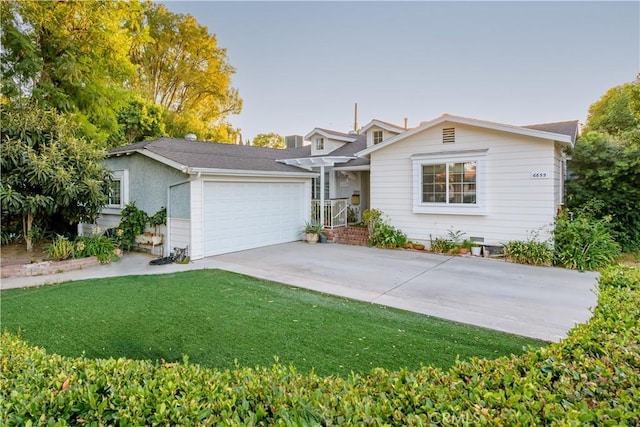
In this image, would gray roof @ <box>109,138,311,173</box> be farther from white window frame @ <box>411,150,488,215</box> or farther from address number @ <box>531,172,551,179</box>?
address number @ <box>531,172,551,179</box>

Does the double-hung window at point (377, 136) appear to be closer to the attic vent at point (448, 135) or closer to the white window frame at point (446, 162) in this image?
the white window frame at point (446, 162)

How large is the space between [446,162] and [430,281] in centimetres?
495

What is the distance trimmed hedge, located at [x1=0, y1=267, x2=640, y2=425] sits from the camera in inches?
69.1

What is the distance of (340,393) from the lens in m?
2.05

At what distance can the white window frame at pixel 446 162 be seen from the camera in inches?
407

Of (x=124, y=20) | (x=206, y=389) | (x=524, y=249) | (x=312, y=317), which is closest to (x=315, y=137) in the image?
(x=124, y=20)

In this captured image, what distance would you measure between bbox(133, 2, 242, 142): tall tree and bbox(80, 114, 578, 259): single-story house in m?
15.5

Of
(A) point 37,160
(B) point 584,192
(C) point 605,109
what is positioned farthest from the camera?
(C) point 605,109

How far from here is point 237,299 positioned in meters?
6.15

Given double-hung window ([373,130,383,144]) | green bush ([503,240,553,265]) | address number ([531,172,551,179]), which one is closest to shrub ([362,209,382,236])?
green bush ([503,240,553,265])

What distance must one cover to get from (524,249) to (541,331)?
5360mm

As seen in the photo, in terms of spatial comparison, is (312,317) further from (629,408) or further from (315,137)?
(315,137)

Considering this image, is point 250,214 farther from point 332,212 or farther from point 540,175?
point 540,175

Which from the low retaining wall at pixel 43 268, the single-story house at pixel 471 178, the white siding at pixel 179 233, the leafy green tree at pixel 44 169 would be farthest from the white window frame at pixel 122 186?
the single-story house at pixel 471 178
